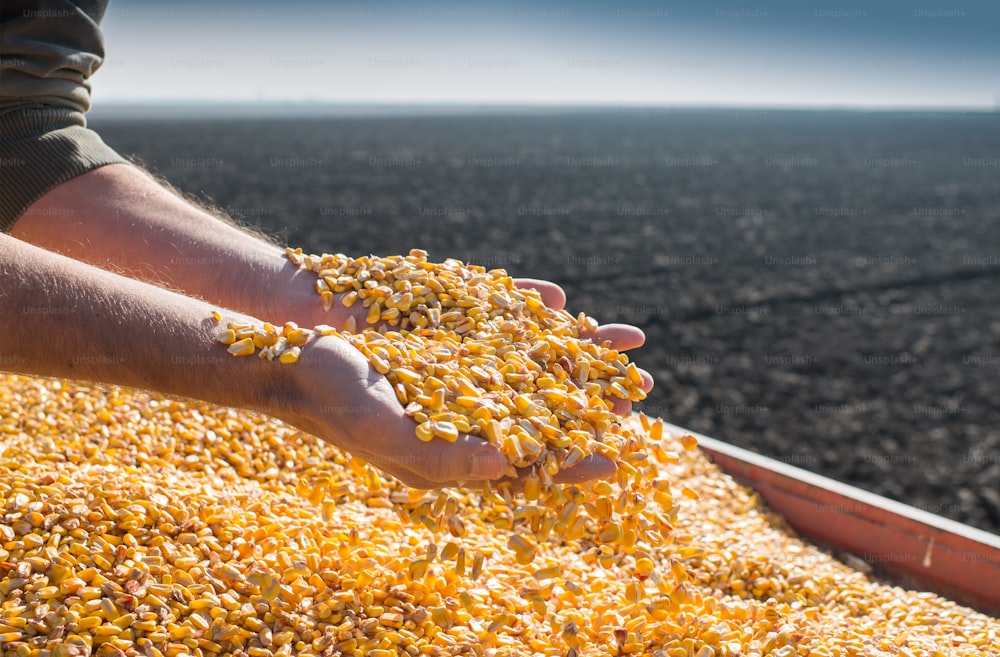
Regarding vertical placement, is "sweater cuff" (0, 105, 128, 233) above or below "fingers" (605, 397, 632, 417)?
above

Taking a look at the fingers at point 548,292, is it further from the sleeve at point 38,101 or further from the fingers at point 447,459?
the sleeve at point 38,101

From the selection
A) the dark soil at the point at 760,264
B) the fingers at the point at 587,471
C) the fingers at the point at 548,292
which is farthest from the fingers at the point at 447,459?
the dark soil at the point at 760,264

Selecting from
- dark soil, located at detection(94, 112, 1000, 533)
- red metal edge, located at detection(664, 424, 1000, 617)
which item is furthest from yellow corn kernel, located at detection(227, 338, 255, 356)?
dark soil, located at detection(94, 112, 1000, 533)

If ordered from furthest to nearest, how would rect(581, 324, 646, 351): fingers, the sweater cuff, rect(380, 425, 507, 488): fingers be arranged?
the sweater cuff < rect(581, 324, 646, 351): fingers < rect(380, 425, 507, 488): fingers

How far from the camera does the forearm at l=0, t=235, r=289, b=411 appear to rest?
6.75 ft

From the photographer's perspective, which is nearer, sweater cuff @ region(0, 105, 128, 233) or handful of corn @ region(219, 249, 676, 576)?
handful of corn @ region(219, 249, 676, 576)

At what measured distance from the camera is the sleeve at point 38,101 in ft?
9.68

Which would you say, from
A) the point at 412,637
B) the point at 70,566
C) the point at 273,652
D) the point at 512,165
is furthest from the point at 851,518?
the point at 512,165

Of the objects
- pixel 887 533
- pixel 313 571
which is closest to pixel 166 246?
pixel 313 571

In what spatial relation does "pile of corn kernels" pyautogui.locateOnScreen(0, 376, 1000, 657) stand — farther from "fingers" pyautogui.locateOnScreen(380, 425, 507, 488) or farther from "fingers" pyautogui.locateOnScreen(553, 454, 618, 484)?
"fingers" pyautogui.locateOnScreen(380, 425, 507, 488)

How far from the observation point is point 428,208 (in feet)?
64.1

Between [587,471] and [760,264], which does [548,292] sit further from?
[760,264]

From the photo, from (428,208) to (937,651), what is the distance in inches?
694

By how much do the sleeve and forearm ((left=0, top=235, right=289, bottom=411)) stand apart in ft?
3.41
